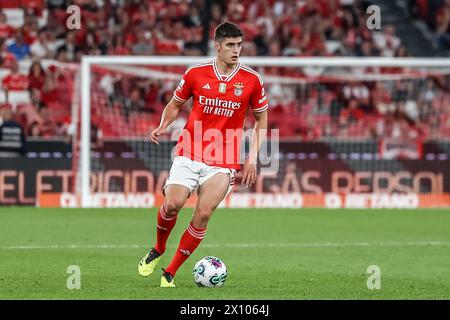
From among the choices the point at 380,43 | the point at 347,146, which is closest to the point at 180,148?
the point at 347,146

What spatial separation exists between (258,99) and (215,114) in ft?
1.53

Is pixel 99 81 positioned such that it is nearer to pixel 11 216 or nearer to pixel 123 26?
pixel 123 26

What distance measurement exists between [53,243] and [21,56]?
11578 millimetres

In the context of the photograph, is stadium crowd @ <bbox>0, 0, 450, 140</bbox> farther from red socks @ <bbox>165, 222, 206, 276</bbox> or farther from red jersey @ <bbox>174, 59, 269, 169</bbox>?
red socks @ <bbox>165, 222, 206, 276</bbox>

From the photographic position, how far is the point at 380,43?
2767cm

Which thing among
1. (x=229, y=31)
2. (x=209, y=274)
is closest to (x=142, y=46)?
(x=229, y=31)

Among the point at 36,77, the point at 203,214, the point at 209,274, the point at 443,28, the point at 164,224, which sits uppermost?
the point at 443,28

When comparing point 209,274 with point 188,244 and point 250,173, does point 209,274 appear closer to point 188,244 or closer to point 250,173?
point 188,244

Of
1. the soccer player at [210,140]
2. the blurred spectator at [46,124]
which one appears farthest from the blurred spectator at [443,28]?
the soccer player at [210,140]

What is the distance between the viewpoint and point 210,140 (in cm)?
1077

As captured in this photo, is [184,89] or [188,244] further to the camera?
[184,89]

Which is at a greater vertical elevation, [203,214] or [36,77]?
[36,77]

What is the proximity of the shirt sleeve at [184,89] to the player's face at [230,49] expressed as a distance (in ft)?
1.34

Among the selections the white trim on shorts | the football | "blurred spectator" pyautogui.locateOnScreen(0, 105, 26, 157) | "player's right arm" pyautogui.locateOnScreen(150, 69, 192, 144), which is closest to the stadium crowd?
"blurred spectator" pyautogui.locateOnScreen(0, 105, 26, 157)
